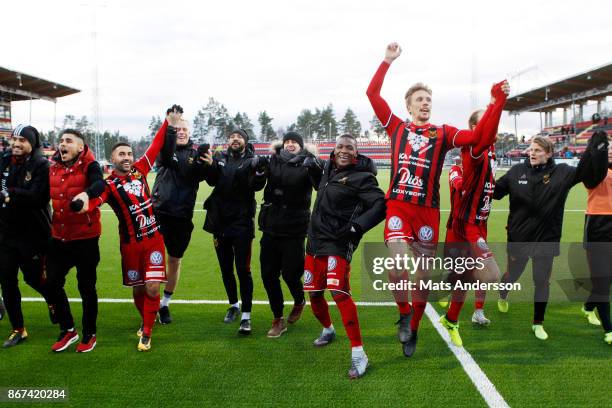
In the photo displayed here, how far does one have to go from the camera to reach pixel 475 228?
4.56m

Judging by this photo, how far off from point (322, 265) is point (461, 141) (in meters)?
1.55

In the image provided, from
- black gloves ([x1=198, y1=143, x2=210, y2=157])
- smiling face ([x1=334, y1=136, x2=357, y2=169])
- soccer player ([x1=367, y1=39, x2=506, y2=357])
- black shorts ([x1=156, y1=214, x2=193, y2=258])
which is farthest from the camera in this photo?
black shorts ([x1=156, y1=214, x2=193, y2=258])

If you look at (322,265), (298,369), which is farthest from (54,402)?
(322,265)

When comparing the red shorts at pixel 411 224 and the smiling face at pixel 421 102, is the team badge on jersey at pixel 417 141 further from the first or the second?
the red shorts at pixel 411 224

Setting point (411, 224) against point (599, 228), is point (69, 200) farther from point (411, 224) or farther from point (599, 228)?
point (599, 228)

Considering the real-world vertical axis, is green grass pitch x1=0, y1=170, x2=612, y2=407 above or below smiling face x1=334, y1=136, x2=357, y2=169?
below

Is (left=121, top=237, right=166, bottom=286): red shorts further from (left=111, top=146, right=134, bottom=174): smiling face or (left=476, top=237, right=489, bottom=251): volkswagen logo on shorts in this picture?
(left=476, top=237, right=489, bottom=251): volkswagen logo on shorts

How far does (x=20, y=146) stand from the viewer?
4.22 metres

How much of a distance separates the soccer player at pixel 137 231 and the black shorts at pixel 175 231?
639 mm

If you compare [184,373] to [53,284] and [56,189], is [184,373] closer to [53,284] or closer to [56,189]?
[53,284]

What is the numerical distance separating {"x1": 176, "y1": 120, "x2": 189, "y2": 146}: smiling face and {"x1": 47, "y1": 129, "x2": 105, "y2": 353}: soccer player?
3.30 ft

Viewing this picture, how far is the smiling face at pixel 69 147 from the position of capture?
4043 millimetres

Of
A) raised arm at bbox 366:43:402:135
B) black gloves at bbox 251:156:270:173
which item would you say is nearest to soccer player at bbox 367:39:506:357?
raised arm at bbox 366:43:402:135

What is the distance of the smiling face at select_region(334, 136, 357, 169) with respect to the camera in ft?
12.5
